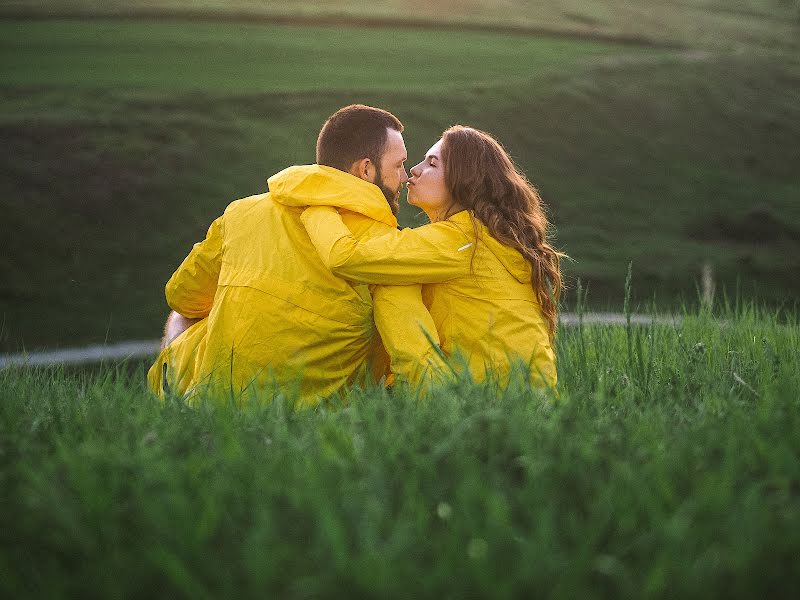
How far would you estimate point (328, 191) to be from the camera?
325cm

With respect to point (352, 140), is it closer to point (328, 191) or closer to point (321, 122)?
point (328, 191)

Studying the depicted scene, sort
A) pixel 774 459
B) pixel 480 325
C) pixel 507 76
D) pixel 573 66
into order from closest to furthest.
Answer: pixel 774 459, pixel 480 325, pixel 507 76, pixel 573 66

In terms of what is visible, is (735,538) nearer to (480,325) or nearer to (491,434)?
(491,434)

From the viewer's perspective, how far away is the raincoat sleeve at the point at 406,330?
297 cm

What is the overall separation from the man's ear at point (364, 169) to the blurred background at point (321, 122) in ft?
21.0

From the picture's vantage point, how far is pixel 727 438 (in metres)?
2.03

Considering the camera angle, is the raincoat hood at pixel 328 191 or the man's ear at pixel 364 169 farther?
the man's ear at pixel 364 169

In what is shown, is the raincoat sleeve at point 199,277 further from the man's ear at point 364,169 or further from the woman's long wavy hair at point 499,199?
the woman's long wavy hair at point 499,199

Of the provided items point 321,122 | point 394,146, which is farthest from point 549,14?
point 394,146

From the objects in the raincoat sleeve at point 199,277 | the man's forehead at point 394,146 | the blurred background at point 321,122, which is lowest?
the blurred background at point 321,122

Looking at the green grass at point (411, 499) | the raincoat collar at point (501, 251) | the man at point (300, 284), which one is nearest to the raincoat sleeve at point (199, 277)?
the man at point (300, 284)

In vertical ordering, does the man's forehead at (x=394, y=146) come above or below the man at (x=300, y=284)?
above

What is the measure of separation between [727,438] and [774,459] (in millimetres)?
145

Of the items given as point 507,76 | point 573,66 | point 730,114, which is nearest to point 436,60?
point 507,76
